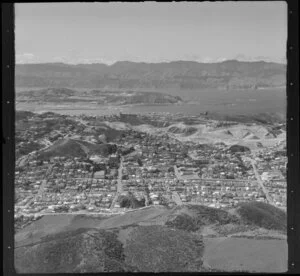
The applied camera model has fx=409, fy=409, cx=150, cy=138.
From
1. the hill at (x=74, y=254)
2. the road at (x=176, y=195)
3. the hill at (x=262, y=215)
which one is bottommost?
the hill at (x=74, y=254)

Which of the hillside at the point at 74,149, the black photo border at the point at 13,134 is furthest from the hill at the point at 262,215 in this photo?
the hillside at the point at 74,149

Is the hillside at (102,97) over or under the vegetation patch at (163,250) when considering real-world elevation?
over

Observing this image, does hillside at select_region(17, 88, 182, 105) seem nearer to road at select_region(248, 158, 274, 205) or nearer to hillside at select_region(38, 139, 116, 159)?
hillside at select_region(38, 139, 116, 159)

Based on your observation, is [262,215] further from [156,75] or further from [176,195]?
[156,75]

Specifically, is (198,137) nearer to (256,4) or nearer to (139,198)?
(139,198)

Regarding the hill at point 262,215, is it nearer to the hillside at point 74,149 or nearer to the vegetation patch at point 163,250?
the vegetation patch at point 163,250

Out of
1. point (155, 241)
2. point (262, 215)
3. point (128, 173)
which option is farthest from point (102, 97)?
point (262, 215)

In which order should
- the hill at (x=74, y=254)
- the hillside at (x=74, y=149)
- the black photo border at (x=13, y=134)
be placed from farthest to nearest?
the hillside at (x=74, y=149), the hill at (x=74, y=254), the black photo border at (x=13, y=134)

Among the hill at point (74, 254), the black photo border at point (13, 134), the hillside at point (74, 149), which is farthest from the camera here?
the hillside at point (74, 149)
